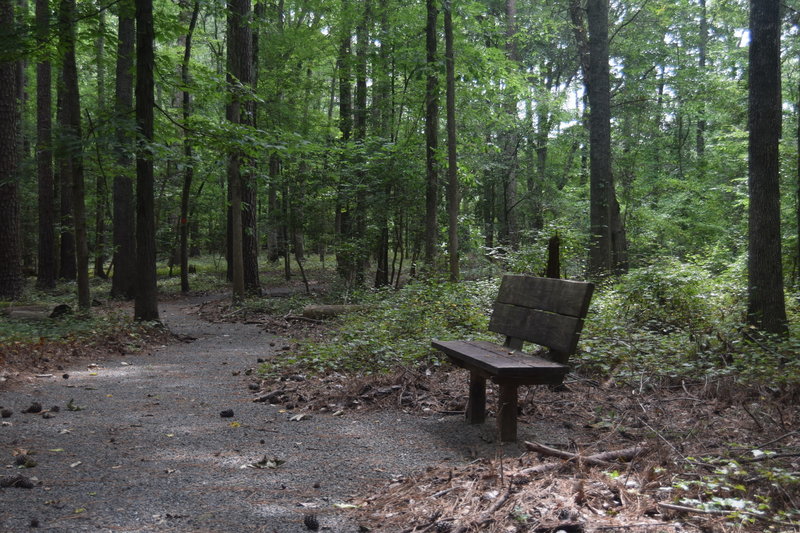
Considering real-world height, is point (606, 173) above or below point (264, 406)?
above

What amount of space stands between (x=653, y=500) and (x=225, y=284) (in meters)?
20.7

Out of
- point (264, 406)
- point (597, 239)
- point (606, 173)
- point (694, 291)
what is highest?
point (606, 173)

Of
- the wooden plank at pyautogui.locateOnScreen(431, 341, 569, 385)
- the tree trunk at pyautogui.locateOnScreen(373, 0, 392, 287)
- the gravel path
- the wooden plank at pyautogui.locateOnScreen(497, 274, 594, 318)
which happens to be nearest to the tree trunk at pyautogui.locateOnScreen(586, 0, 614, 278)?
the tree trunk at pyautogui.locateOnScreen(373, 0, 392, 287)

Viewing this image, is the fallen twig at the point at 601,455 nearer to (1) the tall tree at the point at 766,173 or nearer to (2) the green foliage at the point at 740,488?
(2) the green foliage at the point at 740,488

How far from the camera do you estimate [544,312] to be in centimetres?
475

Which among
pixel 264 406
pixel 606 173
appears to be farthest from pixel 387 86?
pixel 264 406

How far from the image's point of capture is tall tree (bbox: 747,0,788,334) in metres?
6.94

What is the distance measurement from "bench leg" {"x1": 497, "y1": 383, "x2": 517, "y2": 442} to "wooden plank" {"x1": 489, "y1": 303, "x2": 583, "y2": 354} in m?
0.56

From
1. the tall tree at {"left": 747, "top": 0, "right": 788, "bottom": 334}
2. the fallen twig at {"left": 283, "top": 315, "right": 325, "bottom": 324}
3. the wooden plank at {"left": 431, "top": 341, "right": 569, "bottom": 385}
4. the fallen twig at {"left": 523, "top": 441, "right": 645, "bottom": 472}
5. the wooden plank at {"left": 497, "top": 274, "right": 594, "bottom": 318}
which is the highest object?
the tall tree at {"left": 747, "top": 0, "right": 788, "bottom": 334}

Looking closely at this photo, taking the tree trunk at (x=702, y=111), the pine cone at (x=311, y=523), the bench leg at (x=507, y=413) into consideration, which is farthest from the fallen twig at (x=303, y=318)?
the tree trunk at (x=702, y=111)

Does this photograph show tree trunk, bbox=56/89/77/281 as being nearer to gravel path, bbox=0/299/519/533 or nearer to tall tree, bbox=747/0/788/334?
gravel path, bbox=0/299/519/533

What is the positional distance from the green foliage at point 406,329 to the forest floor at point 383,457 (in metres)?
0.49

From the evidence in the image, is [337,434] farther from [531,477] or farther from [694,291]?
→ [694,291]

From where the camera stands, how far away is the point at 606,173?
13.3 metres
